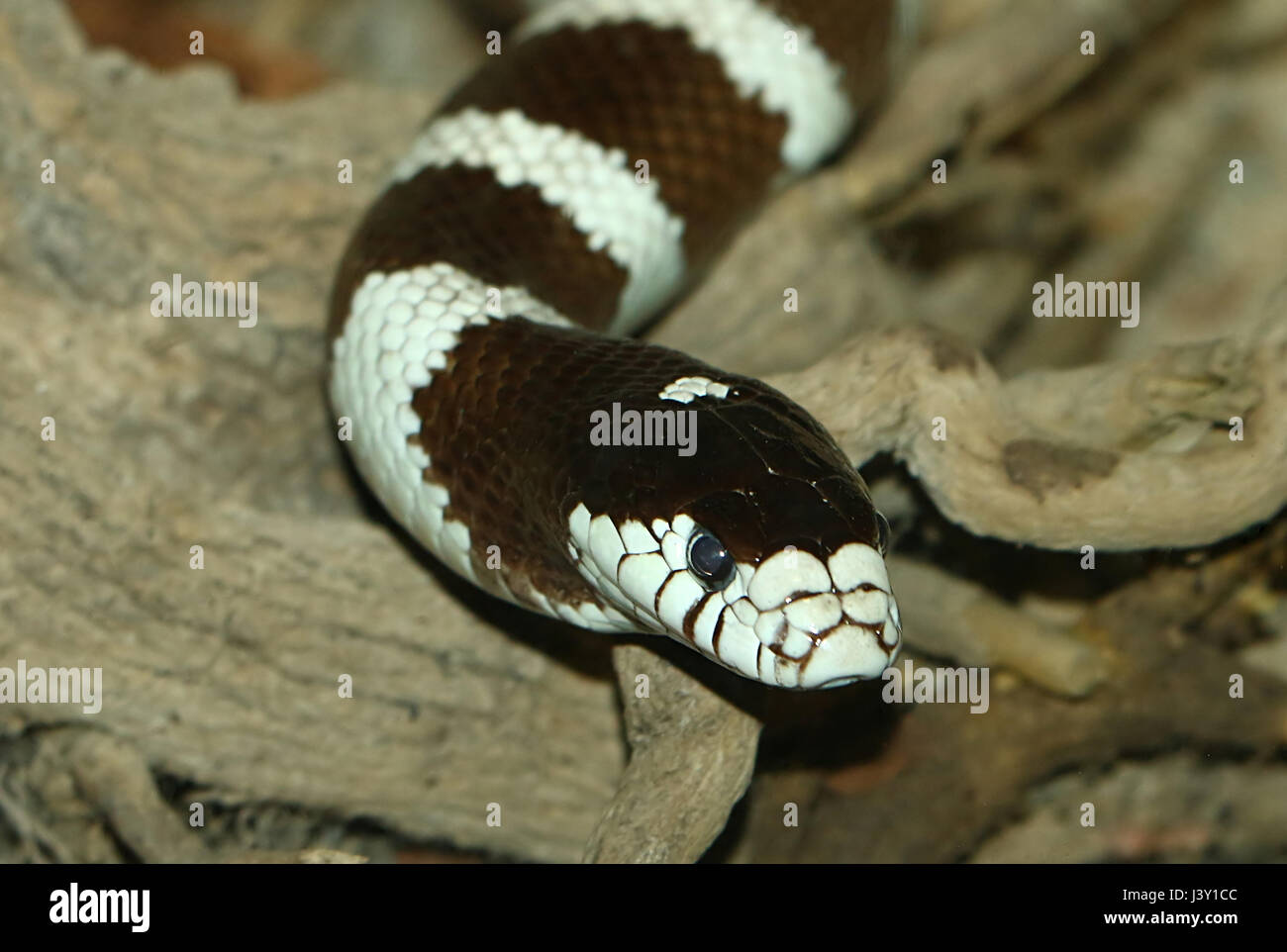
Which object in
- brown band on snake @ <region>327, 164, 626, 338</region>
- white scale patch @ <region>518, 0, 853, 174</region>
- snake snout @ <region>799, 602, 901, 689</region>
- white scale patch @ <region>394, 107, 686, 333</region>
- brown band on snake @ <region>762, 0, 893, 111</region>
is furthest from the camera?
brown band on snake @ <region>762, 0, 893, 111</region>

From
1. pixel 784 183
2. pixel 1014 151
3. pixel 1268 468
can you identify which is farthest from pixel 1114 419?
pixel 1014 151

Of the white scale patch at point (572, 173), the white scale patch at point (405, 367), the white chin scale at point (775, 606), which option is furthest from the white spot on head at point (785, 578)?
the white scale patch at point (572, 173)

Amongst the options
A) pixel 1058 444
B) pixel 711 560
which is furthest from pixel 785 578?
pixel 1058 444

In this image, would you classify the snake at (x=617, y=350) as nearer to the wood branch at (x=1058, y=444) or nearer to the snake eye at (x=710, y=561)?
the snake eye at (x=710, y=561)

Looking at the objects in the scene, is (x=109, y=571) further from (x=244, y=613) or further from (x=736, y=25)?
(x=736, y=25)

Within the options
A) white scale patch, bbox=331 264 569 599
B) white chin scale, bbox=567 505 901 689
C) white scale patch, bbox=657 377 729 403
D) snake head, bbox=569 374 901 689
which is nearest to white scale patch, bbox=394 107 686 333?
white scale patch, bbox=331 264 569 599

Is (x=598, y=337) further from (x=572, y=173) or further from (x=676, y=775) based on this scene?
(x=676, y=775)

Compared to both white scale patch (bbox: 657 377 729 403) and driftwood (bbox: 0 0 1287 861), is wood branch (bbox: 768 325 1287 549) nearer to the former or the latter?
driftwood (bbox: 0 0 1287 861)
